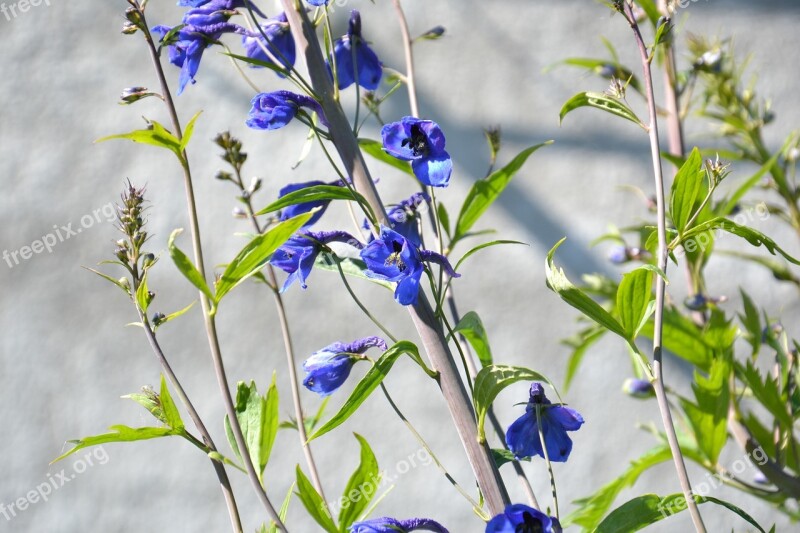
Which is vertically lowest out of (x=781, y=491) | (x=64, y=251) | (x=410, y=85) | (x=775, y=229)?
(x=781, y=491)

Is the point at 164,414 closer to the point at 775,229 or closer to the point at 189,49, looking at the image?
the point at 189,49

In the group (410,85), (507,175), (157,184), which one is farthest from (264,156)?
(507,175)

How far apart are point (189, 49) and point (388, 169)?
1150 millimetres

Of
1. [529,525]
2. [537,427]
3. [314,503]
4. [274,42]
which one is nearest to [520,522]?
[529,525]

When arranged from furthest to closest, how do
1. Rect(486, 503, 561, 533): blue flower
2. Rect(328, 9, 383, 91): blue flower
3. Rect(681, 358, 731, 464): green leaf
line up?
1. Rect(681, 358, 731, 464): green leaf
2. Rect(328, 9, 383, 91): blue flower
3. Rect(486, 503, 561, 533): blue flower

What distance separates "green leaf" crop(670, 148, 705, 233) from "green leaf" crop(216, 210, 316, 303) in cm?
28

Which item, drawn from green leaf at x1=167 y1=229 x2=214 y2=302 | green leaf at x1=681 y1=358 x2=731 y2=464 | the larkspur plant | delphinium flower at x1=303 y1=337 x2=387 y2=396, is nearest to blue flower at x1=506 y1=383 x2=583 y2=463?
the larkspur plant

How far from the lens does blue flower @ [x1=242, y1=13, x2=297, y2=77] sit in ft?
2.25

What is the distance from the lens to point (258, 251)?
0.59 metres

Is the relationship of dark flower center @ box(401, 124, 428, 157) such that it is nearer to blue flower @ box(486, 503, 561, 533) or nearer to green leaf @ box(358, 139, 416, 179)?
green leaf @ box(358, 139, 416, 179)

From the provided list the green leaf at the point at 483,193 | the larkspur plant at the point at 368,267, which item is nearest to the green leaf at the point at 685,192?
the larkspur plant at the point at 368,267

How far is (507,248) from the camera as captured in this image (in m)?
1.86

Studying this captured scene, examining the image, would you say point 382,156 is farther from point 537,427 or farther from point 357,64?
point 537,427

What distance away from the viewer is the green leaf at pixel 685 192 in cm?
64
